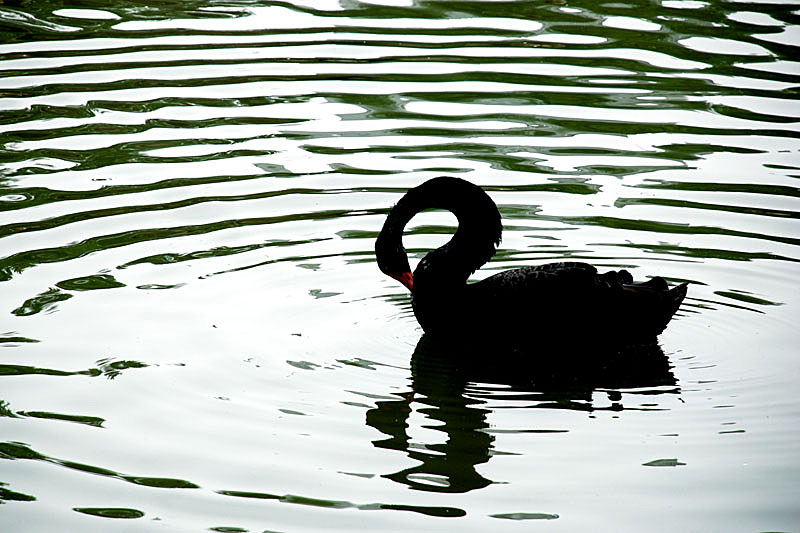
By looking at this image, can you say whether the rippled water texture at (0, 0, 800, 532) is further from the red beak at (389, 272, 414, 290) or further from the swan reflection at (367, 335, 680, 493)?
the red beak at (389, 272, 414, 290)

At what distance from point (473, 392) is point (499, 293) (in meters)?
0.60

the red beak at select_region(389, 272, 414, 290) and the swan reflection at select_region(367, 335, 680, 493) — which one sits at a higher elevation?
the red beak at select_region(389, 272, 414, 290)

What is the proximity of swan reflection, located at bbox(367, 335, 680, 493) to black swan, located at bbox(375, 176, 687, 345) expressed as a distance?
0.11 metres

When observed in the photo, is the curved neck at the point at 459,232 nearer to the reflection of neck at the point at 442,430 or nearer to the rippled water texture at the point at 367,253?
the rippled water texture at the point at 367,253

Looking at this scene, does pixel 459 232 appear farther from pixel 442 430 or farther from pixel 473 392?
pixel 442 430

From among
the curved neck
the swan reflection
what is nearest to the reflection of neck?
the swan reflection

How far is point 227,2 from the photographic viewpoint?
12.8m

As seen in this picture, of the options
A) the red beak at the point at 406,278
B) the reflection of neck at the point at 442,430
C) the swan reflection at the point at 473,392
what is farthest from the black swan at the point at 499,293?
the reflection of neck at the point at 442,430

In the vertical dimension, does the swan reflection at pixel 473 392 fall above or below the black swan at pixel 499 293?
below

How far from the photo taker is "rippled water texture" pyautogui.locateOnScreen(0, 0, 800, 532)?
4832mm

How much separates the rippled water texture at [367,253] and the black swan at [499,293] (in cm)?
20

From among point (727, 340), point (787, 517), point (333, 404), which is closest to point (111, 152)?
point (333, 404)

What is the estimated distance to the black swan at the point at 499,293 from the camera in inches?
238

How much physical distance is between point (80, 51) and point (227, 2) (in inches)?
83.6
